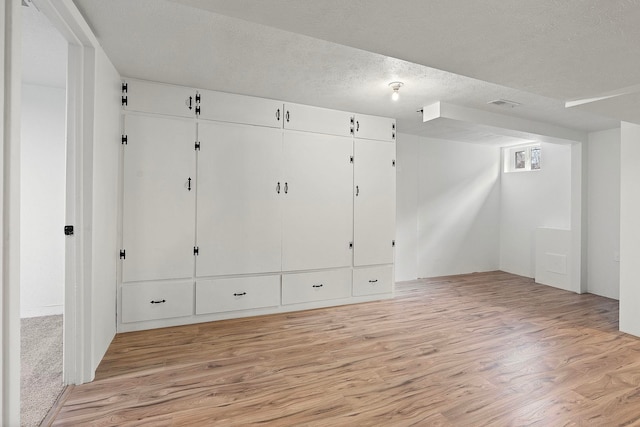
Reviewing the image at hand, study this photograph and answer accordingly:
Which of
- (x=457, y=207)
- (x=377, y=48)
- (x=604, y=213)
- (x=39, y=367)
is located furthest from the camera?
(x=457, y=207)

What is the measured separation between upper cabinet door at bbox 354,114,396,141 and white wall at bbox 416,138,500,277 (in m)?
1.38

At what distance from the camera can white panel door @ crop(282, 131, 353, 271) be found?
3750 millimetres

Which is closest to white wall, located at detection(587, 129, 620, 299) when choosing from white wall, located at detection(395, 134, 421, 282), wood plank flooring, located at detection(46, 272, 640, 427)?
wood plank flooring, located at detection(46, 272, 640, 427)

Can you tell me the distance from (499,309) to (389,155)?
2297 mm

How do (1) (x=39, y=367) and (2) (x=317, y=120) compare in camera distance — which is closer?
(1) (x=39, y=367)

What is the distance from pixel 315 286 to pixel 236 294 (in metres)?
0.92

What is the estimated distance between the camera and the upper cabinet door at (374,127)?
162 inches

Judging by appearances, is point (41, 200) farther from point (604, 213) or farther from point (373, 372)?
point (604, 213)

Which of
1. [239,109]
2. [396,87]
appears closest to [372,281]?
[396,87]

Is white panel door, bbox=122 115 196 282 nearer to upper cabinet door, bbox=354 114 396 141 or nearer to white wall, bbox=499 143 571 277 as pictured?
upper cabinet door, bbox=354 114 396 141

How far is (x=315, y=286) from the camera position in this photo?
154 inches

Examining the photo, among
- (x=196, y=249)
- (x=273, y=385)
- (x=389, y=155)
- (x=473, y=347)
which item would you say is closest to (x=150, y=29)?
(x=196, y=249)

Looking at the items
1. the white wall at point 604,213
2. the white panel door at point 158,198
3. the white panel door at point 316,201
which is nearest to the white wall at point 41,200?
the white panel door at point 158,198

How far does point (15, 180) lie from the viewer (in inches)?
46.7
